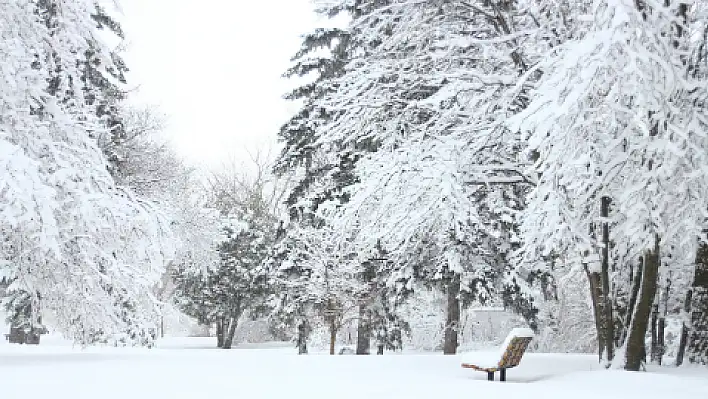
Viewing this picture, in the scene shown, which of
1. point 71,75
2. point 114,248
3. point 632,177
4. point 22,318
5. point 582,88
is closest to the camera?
point 582,88

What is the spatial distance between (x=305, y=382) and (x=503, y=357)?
2.46m

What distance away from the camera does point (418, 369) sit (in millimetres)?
8891

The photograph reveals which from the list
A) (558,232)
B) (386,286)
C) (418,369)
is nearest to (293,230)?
(386,286)

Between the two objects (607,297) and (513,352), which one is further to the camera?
(607,297)

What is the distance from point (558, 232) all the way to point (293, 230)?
12.2m

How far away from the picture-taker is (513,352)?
7.96 metres

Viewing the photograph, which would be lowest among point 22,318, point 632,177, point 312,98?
point 22,318

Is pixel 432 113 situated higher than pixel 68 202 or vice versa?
pixel 432 113

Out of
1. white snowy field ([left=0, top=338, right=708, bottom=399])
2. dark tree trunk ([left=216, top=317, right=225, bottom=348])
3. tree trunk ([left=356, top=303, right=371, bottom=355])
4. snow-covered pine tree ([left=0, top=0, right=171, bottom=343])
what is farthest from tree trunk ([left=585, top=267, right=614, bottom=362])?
dark tree trunk ([left=216, top=317, right=225, bottom=348])

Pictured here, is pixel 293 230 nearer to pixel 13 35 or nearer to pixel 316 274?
pixel 316 274

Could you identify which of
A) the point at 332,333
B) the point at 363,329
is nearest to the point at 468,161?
the point at 363,329


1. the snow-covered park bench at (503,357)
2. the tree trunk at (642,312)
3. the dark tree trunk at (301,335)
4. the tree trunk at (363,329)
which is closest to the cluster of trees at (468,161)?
the tree trunk at (642,312)

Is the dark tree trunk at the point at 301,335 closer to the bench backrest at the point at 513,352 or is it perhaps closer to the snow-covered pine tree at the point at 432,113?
the snow-covered pine tree at the point at 432,113

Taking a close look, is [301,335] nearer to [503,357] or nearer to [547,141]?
[503,357]
